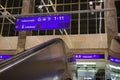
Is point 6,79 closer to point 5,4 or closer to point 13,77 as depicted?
point 13,77

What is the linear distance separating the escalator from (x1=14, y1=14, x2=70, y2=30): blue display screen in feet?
31.7

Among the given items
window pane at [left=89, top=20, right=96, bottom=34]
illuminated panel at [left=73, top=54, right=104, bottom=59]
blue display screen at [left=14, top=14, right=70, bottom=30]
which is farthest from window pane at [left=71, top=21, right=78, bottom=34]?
blue display screen at [left=14, top=14, right=70, bottom=30]

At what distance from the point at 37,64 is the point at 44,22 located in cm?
1068

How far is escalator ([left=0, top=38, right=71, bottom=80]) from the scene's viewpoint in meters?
1.21

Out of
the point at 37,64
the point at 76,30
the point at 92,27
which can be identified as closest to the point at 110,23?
the point at 92,27

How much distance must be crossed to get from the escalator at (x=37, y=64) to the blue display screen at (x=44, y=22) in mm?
9648

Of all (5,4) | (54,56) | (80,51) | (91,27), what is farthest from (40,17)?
(54,56)

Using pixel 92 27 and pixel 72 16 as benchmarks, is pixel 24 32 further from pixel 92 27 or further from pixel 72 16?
pixel 92 27

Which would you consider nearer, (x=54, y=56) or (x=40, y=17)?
(x=54, y=56)

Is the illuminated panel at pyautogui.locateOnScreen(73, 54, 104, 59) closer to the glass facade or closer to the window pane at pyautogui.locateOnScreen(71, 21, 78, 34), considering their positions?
the glass facade

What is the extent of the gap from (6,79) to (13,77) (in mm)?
54

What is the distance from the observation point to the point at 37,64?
1460 mm

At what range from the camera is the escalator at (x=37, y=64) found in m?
1.21

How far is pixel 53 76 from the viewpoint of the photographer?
1.57 m
